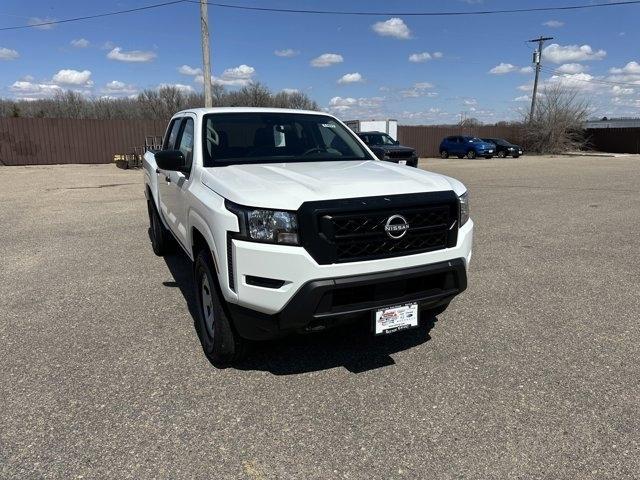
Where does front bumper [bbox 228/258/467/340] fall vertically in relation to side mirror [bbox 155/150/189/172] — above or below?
below

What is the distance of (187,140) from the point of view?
4594 mm

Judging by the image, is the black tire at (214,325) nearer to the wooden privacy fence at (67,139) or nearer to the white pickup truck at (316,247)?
the white pickup truck at (316,247)

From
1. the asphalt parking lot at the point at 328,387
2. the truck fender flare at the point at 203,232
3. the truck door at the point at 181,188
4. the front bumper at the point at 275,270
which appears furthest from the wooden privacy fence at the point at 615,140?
the front bumper at the point at 275,270

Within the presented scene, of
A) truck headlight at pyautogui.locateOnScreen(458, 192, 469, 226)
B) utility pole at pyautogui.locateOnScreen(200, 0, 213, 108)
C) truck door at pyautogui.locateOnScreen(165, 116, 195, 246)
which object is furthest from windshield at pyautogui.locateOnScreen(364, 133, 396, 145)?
truck headlight at pyautogui.locateOnScreen(458, 192, 469, 226)

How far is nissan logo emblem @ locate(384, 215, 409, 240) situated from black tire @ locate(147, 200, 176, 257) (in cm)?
380

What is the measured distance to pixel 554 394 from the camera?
120 inches

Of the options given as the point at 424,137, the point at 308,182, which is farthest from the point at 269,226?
the point at 424,137

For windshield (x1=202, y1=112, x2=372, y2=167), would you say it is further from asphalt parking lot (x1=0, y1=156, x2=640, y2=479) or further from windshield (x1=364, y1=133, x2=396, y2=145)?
windshield (x1=364, y1=133, x2=396, y2=145)

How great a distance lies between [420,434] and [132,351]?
2.21m

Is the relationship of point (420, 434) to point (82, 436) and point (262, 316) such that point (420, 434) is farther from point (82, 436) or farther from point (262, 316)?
point (82, 436)

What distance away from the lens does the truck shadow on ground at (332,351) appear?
3.45 meters

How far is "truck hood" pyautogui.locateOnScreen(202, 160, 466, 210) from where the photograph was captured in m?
2.89

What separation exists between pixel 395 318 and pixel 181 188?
85.2 inches

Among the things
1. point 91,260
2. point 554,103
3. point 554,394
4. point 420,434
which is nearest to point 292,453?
point 420,434
